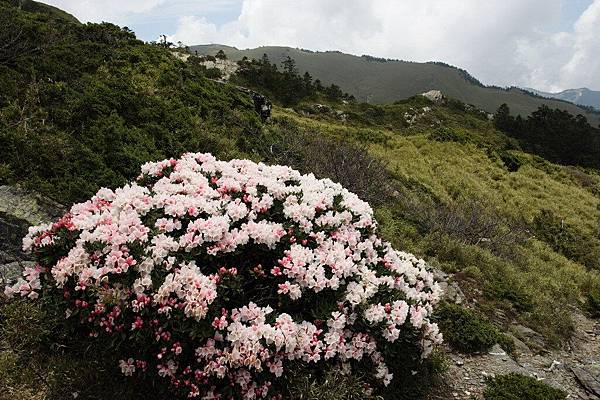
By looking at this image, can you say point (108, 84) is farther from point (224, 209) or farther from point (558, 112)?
point (558, 112)

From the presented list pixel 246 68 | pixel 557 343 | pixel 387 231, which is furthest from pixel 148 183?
pixel 246 68

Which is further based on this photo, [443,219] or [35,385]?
[443,219]

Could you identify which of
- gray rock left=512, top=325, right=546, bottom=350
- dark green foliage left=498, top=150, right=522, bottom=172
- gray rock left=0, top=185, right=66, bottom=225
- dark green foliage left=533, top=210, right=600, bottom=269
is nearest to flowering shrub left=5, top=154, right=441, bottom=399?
gray rock left=0, top=185, right=66, bottom=225

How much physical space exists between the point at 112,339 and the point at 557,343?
7.45 metres

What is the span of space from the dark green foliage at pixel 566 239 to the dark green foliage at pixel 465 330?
11.0 metres

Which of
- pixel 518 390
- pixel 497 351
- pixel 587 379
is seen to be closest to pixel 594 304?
pixel 587 379

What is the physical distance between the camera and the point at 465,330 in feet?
20.5

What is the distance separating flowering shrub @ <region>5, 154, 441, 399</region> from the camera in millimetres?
3434

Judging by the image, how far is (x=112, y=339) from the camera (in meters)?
3.42

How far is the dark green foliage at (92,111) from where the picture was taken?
576 centimetres

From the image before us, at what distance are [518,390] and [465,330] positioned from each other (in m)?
1.26

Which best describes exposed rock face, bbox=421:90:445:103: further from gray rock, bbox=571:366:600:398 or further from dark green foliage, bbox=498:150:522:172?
gray rock, bbox=571:366:600:398

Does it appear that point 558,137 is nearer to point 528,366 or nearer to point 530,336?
Result: point 530,336

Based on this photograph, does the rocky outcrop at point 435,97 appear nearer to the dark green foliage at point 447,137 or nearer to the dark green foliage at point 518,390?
the dark green foliage at point 447,137
